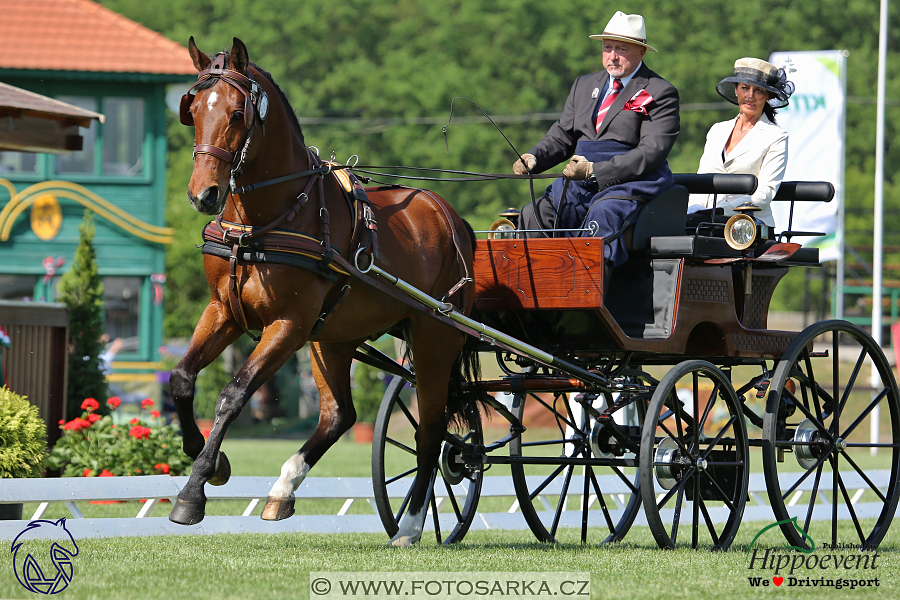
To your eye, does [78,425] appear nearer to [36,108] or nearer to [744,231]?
[36,108]

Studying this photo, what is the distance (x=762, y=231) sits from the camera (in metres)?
6.82

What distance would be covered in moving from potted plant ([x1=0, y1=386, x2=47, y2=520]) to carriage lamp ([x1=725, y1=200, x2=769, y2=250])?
4359 millimetres

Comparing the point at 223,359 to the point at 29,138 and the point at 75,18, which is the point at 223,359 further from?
the point at 29,138

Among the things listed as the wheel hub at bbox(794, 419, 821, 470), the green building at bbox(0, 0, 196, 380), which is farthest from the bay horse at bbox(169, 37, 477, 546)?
the green building at bbox(0, 0, 196, 380)

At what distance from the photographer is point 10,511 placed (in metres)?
7.15

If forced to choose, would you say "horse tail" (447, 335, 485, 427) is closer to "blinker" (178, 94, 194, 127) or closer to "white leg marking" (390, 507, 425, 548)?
"white leg marking" (390, 507, 425, 548)

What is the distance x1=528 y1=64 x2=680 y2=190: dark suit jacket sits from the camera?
22.3 feet

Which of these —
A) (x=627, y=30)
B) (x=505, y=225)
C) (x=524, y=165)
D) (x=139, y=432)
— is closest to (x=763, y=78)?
(x=627, y=30)

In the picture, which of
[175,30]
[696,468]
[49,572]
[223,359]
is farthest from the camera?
[175,30]

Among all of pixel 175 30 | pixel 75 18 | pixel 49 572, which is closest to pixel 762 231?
pixel 49 572

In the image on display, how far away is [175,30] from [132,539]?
121 feet

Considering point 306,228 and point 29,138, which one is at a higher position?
point 29,138

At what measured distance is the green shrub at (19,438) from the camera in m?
7.28

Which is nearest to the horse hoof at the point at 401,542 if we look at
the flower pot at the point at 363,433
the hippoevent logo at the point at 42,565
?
the hippoevent logo at the point at 42,565
